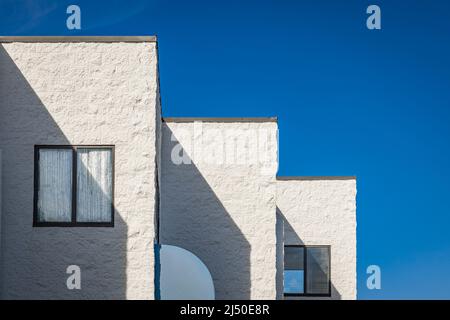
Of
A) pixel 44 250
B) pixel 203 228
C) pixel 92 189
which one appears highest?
pixel 92 189

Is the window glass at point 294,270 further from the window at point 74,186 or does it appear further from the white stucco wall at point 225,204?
the window at point 74,186

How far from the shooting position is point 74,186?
11133mm

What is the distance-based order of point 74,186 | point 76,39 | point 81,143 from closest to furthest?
point 74,186 → point 81,143 → point 76,39

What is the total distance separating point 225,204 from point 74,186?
200 inches

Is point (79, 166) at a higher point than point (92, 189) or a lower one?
higher

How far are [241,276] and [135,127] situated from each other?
5395mm

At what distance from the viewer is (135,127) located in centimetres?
1130

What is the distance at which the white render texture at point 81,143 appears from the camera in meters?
10.9

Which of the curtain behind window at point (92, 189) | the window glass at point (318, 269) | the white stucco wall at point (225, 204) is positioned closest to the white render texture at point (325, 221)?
the window glass at point (318, 269)

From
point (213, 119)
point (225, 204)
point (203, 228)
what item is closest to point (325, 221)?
point (225, 204)

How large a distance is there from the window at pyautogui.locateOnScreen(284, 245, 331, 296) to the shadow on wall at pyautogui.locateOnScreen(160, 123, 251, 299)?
5.94 metres

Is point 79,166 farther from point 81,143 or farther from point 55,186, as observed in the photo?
point 55,186

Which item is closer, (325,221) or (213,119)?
(213,119)

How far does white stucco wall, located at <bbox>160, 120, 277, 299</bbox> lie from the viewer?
49.4 ft
